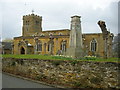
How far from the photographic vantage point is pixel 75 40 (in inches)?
711

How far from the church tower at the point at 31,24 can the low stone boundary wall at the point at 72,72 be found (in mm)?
46992

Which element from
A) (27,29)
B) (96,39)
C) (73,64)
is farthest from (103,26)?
(27,29)

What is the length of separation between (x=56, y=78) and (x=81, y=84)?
2525 millimetres

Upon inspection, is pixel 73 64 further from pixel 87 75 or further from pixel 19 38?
pixel 19 38

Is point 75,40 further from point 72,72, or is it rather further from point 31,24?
point 31,24

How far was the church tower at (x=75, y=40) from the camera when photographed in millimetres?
17578

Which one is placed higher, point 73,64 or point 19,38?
point 19,38

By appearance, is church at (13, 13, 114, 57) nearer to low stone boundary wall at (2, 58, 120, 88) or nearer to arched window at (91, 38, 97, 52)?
arched window at (91, 38, 97, 52)

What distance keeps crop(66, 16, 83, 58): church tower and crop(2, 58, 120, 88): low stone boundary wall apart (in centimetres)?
427

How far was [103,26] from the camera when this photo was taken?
15750mm

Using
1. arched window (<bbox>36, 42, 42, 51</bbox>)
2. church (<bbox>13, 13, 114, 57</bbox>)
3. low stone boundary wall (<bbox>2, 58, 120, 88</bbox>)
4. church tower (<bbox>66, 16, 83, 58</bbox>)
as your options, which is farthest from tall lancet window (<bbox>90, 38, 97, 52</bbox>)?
low stone boundary wall (<bbox>2, 58, 120, 88</bbox>)

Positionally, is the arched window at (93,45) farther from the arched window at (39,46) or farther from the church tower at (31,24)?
the church tower at (31,24)

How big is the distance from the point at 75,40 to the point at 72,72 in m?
6.40

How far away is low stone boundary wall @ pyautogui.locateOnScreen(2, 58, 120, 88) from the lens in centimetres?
1023
